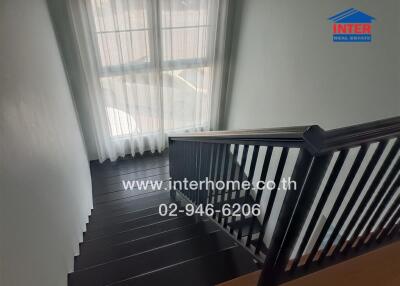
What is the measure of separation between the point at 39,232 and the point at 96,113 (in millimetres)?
2364

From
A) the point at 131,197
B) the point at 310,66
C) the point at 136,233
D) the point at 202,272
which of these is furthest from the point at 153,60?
the point at 202,272

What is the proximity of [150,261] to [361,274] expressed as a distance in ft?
4.47

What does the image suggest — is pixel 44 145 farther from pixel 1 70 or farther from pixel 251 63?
pixel 251 63

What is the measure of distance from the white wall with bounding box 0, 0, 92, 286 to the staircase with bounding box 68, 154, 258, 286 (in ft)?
0.75

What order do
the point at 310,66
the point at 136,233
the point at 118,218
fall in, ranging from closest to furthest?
the point at 310,66 < the point at 136,233 < the point at 118,218

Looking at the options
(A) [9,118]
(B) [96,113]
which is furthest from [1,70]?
(B) [96,113]

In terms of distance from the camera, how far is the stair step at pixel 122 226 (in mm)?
2557

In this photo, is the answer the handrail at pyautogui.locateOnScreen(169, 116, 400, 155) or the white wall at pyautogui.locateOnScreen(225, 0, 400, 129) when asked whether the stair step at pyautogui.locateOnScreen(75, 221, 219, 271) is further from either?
the handrail at pyautogui.locateOnScreen(169, 116, 400, 155)

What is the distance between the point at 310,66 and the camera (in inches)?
90.4

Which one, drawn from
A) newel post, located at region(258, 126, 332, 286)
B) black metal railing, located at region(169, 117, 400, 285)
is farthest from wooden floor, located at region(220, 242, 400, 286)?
newel post, located at region(258, 126, 332, 286)

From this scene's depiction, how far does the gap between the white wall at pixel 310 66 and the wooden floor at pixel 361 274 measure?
83 cm

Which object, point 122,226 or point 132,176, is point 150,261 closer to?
point 122,226

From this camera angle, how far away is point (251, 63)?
10.6 ft

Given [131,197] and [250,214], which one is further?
[131,197]
